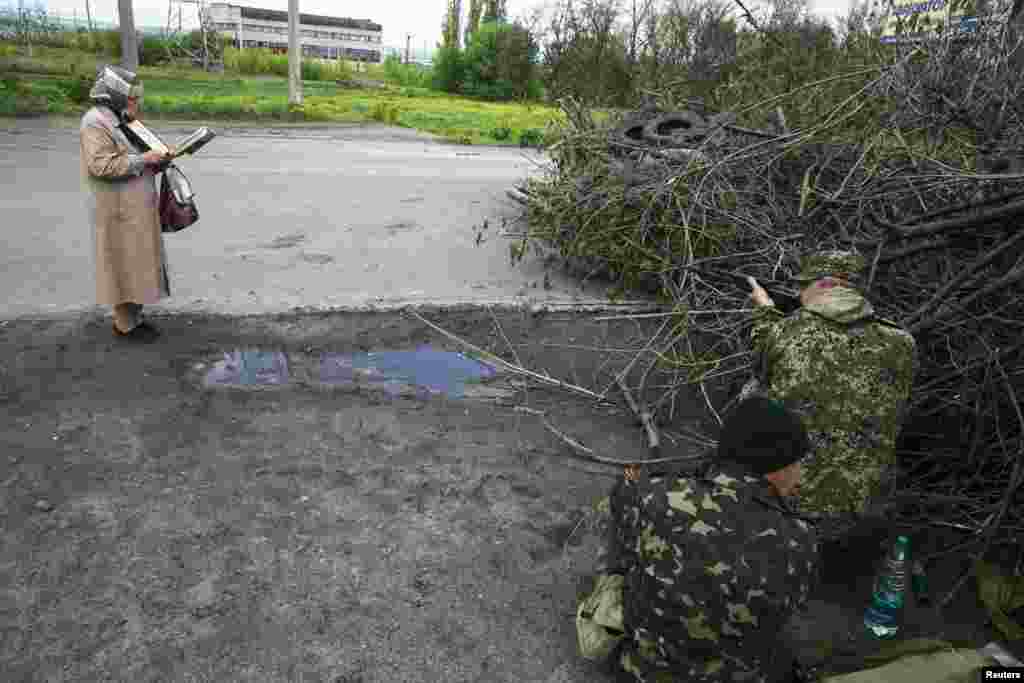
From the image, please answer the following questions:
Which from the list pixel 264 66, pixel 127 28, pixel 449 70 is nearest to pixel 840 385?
pixel 127 28

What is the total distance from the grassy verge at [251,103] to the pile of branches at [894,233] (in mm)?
6037

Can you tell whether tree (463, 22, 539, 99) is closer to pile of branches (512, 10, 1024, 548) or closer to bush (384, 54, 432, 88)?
bush (384, 54, 432, 88)

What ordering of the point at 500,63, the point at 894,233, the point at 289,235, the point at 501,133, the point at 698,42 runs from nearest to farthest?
1. the point at 894,233
2. the point at 289,235
3. the point at 698,42
4. the point at 501,133
5. the point at 500,63

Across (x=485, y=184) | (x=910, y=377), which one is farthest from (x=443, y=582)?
(x=485, y=184)

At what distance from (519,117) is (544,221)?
17071mm

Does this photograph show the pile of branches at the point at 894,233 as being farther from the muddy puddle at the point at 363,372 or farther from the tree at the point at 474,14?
the tree at the point at 474,14

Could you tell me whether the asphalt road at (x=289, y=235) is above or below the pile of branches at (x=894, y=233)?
below

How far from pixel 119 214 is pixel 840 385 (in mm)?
4583

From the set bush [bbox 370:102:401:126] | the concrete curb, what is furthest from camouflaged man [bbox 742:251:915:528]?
bush [bbox 370:102:401:126]

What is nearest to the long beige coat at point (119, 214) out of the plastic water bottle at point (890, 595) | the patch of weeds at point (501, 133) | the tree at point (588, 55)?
the plastic water bottle at point (890, 595)

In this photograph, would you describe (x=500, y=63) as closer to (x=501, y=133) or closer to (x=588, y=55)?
(x=501, y=133)

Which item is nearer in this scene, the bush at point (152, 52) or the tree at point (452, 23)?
the bush at point (152, 52)

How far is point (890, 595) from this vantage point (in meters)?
2.88

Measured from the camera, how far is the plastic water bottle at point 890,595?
2.85m
